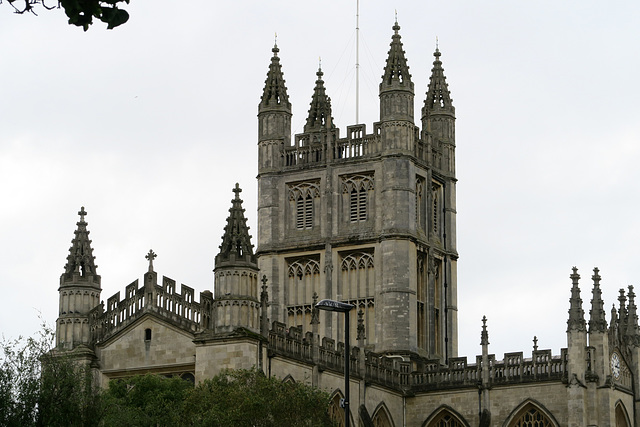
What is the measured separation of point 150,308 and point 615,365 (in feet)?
71.8

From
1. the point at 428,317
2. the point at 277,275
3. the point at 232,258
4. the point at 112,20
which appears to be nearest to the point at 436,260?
the point at 428,317

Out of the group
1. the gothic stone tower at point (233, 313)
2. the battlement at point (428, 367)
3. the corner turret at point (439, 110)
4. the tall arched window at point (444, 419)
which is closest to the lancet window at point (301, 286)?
the battlement at point (428, 367)

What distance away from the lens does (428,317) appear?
66.2 meters

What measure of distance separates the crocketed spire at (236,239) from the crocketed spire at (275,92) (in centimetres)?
2091

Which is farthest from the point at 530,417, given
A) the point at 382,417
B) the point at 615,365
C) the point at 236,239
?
the point at 236,239

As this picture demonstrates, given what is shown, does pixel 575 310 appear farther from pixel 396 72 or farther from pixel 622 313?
pixel 396 72

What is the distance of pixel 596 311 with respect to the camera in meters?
58.7

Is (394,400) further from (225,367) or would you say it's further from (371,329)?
(225,367)

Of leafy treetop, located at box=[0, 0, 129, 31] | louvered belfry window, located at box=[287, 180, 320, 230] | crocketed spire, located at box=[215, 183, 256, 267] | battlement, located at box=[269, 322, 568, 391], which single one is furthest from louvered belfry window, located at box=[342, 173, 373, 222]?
leafy treetop, located at box=[0, 0, 129, 31]

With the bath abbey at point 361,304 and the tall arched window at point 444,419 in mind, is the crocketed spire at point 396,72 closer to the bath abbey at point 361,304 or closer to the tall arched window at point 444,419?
the bath abbey at point 361,304

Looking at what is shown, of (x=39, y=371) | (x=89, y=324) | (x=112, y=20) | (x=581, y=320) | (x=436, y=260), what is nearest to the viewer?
(x=112, y=20)

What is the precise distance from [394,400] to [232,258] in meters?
15.2

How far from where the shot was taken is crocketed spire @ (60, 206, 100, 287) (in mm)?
51062

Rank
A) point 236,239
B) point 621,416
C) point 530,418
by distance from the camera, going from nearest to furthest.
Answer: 1. point 236,239
2. point 530,418
3. point 621,416
